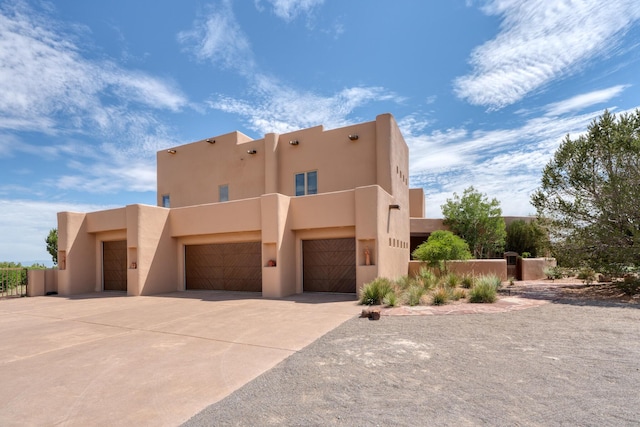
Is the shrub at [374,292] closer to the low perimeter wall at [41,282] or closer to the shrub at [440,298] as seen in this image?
the shrub at [440,298]

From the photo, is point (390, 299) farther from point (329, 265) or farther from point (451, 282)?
point (329, 265)

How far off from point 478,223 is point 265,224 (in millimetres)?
22936

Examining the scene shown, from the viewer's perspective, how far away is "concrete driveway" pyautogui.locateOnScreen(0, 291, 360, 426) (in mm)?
4219

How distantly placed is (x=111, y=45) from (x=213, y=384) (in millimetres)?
12361

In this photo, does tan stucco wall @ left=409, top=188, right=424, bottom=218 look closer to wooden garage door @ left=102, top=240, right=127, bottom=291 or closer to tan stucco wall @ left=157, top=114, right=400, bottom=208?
tan stucco wall @ left=157, top=114, right=400, bottom=208

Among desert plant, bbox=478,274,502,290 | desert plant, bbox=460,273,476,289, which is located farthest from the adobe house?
desert plant, bbox=478,274,502,290

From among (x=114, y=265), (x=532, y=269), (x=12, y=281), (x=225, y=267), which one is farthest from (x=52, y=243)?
(x=532, y=269)

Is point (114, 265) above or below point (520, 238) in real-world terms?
below

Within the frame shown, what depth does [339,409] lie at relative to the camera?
3.93 m

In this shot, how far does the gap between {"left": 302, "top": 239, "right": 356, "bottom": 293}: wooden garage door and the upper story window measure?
11.8 feet

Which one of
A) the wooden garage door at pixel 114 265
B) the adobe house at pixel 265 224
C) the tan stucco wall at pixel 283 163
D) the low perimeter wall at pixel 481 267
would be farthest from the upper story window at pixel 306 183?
the wooden garage door at pixel 114 265

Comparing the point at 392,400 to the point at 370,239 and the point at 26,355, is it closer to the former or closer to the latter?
the point at 26,355

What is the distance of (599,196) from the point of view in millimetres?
13500

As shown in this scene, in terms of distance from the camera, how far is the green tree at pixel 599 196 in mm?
12539
